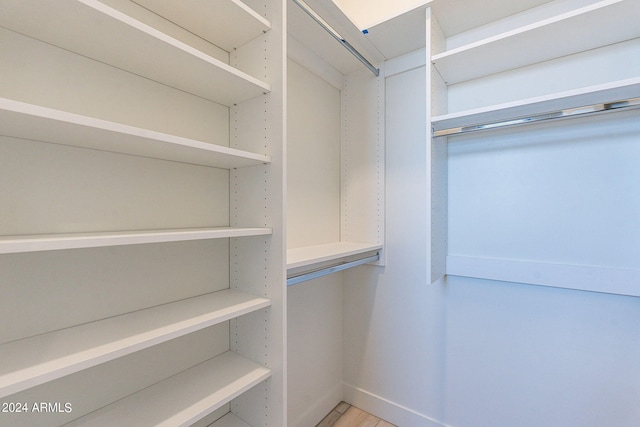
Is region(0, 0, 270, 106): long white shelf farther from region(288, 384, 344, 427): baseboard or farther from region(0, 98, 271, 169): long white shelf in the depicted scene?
region(288, 384, 344, 427): baseboard

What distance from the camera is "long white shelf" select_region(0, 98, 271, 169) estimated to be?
0.58m

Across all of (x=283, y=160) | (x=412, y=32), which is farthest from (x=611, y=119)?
(x=283, y=160)

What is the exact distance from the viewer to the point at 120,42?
0.77 meters

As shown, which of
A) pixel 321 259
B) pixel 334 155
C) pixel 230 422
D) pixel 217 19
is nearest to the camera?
pixel 217 19

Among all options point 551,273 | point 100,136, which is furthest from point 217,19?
point 551,273

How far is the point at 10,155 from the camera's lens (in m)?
0.71

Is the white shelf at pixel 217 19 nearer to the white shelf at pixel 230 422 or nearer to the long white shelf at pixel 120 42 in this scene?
the long white shelf at pixel 120 42

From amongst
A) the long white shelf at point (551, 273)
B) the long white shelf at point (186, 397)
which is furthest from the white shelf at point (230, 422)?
the long white shelf at point (551, 273)

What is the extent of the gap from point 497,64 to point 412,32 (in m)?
0.48

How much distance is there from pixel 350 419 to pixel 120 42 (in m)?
2.26

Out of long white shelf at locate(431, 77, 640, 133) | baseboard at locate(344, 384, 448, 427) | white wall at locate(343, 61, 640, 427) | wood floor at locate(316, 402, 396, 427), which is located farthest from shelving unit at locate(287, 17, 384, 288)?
wood floor at locate(316, 402, 396, 427)

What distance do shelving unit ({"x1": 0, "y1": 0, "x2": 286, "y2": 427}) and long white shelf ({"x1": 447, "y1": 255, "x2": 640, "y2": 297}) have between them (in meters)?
1.08

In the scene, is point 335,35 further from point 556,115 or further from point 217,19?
point 556,115

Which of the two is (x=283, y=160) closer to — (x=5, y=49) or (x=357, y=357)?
(x=5, y=49)
